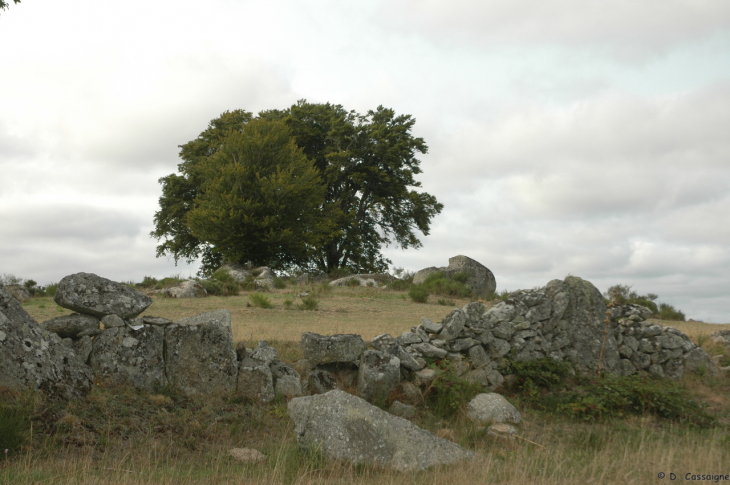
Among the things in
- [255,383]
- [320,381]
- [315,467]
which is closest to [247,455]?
[315,467]

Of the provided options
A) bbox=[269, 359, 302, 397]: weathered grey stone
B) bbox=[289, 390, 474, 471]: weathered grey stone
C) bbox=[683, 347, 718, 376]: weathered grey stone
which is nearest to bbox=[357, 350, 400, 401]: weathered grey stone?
bbox=[269, 359, 302, 397]: weathered grey stone

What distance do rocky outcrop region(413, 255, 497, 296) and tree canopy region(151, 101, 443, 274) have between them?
7.51m

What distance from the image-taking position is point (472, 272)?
31844 millimetres

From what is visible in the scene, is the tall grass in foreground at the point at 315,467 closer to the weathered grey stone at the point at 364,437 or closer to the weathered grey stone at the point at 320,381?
the weathered grey stone at the point at 364,437

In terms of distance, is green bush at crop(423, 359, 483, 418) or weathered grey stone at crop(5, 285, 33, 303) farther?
weathered grey stone at crop(5, 285, 33, 303)

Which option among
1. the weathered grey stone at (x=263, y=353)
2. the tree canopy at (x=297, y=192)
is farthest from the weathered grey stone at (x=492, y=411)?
the tree canopy at (x=297, y=192)

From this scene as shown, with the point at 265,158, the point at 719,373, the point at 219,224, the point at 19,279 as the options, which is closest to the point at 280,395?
the point at 719,373

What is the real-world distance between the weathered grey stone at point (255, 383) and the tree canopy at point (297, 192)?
23.8m

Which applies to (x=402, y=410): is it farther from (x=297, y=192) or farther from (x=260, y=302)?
(x=297, y=192)

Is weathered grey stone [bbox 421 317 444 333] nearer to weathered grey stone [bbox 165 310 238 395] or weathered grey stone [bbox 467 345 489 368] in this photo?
weathered grey stone [bbox 467 345 489 368]

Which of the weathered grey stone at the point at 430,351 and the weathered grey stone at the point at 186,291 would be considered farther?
the weathered grey stone at the point at 186,291

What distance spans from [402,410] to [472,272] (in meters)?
23.4

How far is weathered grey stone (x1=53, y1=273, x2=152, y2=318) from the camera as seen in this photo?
8.82 metres

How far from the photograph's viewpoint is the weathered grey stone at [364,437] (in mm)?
6684
